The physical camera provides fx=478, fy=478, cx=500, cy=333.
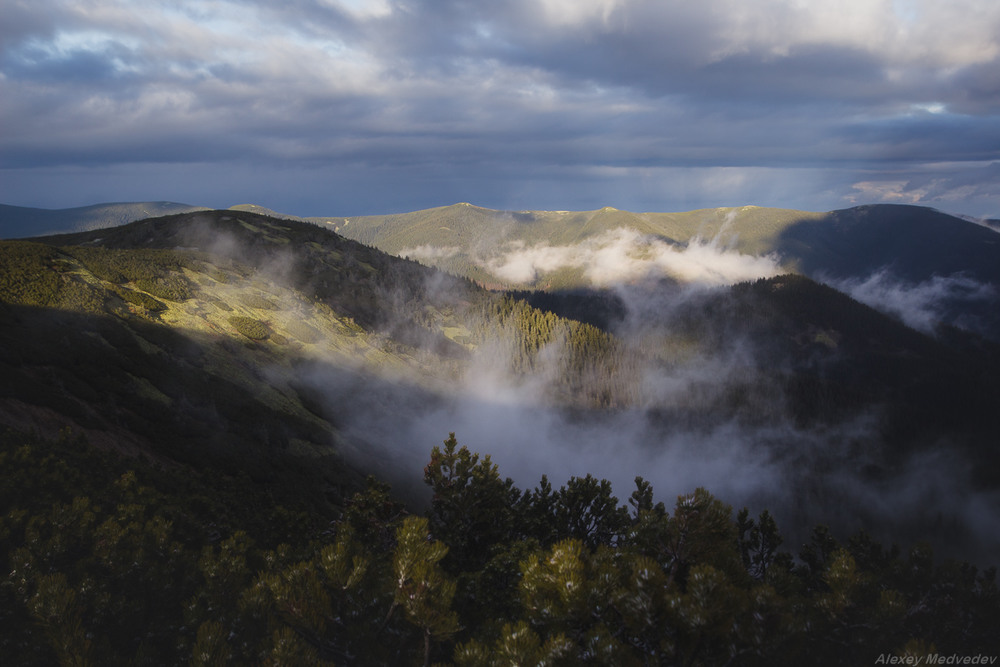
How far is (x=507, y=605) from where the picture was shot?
1133 centimetres

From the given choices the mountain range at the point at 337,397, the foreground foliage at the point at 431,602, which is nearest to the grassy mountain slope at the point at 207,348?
the mountain range at the point at 337,397

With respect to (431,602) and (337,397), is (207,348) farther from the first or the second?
(431,602)

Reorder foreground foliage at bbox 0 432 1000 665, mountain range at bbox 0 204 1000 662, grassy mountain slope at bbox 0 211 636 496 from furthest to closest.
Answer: grassy mountain slope at bbox 0 211 636 496 < mountain range at bbox 0 204 1000 662 < foreground foliage at bbox 0 432 1000 665

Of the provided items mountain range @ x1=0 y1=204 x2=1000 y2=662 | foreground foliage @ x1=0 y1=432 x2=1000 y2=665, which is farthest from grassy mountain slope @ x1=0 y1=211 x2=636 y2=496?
foreground foliage @ x1=0 y1=432 x2=1000 y2=665

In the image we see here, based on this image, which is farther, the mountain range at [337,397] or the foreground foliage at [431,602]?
the mountain range at [337,397]

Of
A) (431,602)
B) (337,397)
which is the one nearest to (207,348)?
(337,397)

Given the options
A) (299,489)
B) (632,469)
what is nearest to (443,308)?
(632,469)

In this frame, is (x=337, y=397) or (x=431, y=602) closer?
(x=431, y=602)

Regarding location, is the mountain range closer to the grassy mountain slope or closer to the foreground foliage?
the grassy mountain slope

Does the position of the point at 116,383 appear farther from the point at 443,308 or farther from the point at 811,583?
the point at 443,308

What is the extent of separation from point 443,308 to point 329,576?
134593mm

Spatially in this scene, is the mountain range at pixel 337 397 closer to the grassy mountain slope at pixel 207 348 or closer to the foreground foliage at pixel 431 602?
the grassy mountain slope at pixel 207 348

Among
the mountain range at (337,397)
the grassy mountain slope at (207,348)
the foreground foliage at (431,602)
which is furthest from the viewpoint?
the grassy mountain slope at (207,348)

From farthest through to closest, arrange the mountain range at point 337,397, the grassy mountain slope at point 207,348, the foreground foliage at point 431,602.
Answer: the grassy mountain slope at point 207,348 < the mountain range at point 337,397 < the foreground foliage at point 431,602
